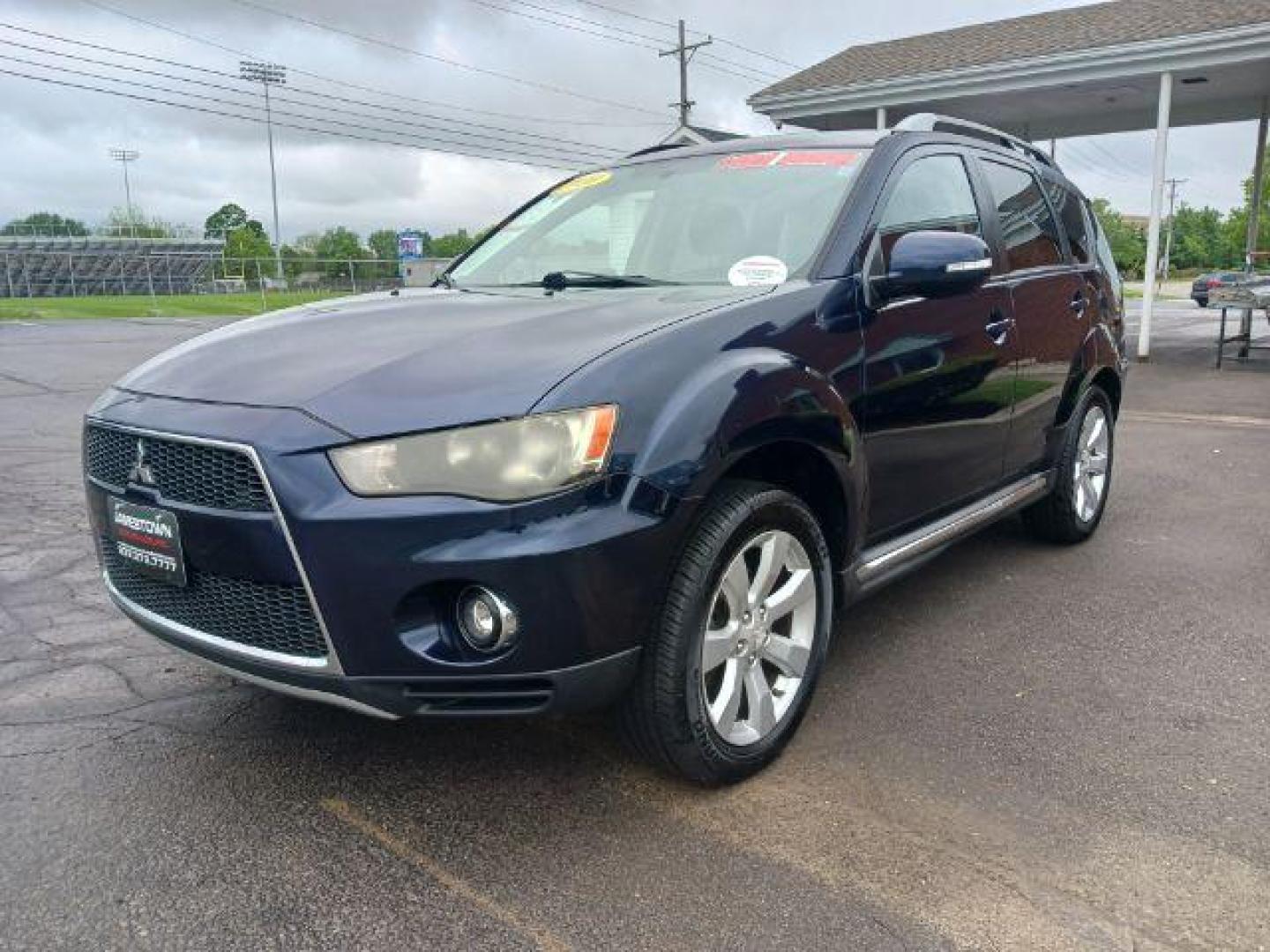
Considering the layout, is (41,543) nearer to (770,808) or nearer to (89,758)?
(89,758)

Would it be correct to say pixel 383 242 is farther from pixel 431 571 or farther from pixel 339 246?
pixel 431 571

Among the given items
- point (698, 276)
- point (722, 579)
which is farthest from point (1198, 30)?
point (722, 579)

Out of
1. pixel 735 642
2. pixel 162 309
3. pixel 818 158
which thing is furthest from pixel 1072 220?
pixel 162 309

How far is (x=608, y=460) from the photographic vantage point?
2273 mm

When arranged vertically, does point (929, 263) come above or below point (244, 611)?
above

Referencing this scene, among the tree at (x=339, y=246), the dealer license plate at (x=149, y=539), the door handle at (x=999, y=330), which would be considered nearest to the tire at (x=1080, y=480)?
the door handle at (x=999, y=330)

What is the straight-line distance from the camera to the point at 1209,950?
2.09m

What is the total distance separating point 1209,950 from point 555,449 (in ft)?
5.54

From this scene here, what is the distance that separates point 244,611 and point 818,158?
2386 mm

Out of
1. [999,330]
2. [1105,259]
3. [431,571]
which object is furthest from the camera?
[1105,259]

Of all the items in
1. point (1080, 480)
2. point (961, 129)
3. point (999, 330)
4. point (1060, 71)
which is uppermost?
point (1060, 71)

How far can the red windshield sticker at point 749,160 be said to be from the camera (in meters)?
3.65

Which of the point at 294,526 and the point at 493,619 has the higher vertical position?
the point at 294,526

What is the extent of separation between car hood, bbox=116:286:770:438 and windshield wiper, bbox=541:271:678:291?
0.11 m
